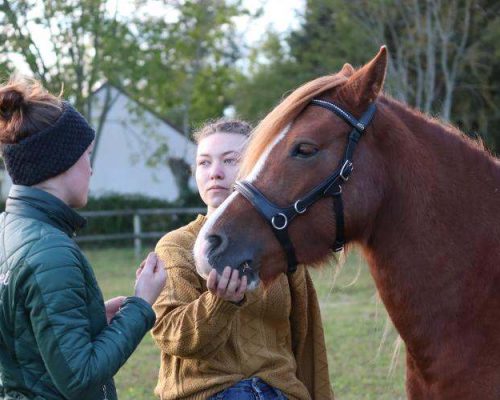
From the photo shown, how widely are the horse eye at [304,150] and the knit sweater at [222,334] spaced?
0.56 metres

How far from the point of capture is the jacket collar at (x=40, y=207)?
8.38ft

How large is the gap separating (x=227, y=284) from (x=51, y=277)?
0.69m

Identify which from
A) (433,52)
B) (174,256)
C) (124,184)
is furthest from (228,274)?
(124,184)

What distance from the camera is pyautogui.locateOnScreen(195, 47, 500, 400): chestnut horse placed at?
Result: 288cm

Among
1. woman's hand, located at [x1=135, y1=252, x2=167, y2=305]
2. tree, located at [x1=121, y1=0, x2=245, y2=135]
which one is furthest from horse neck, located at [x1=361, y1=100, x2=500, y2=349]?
tree, located at [x1=121, y1=0, x2=245, y2=135]

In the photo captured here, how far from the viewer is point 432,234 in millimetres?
2969

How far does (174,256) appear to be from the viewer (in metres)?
3.16

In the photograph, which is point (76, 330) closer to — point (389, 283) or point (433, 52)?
point (389, 283)

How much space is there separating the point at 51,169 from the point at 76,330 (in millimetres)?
578

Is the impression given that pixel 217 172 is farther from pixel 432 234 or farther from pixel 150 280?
pixel 432 234

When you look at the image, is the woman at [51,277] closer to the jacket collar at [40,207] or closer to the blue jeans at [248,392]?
the jacket collar at [40,207]

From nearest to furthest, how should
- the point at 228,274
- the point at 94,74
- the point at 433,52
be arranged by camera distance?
the point at 228,274 < the point at 94,74 < the point at 433,52

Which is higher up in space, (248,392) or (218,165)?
(218,165)

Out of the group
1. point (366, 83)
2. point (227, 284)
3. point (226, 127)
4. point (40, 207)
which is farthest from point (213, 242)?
point (366, 83)
